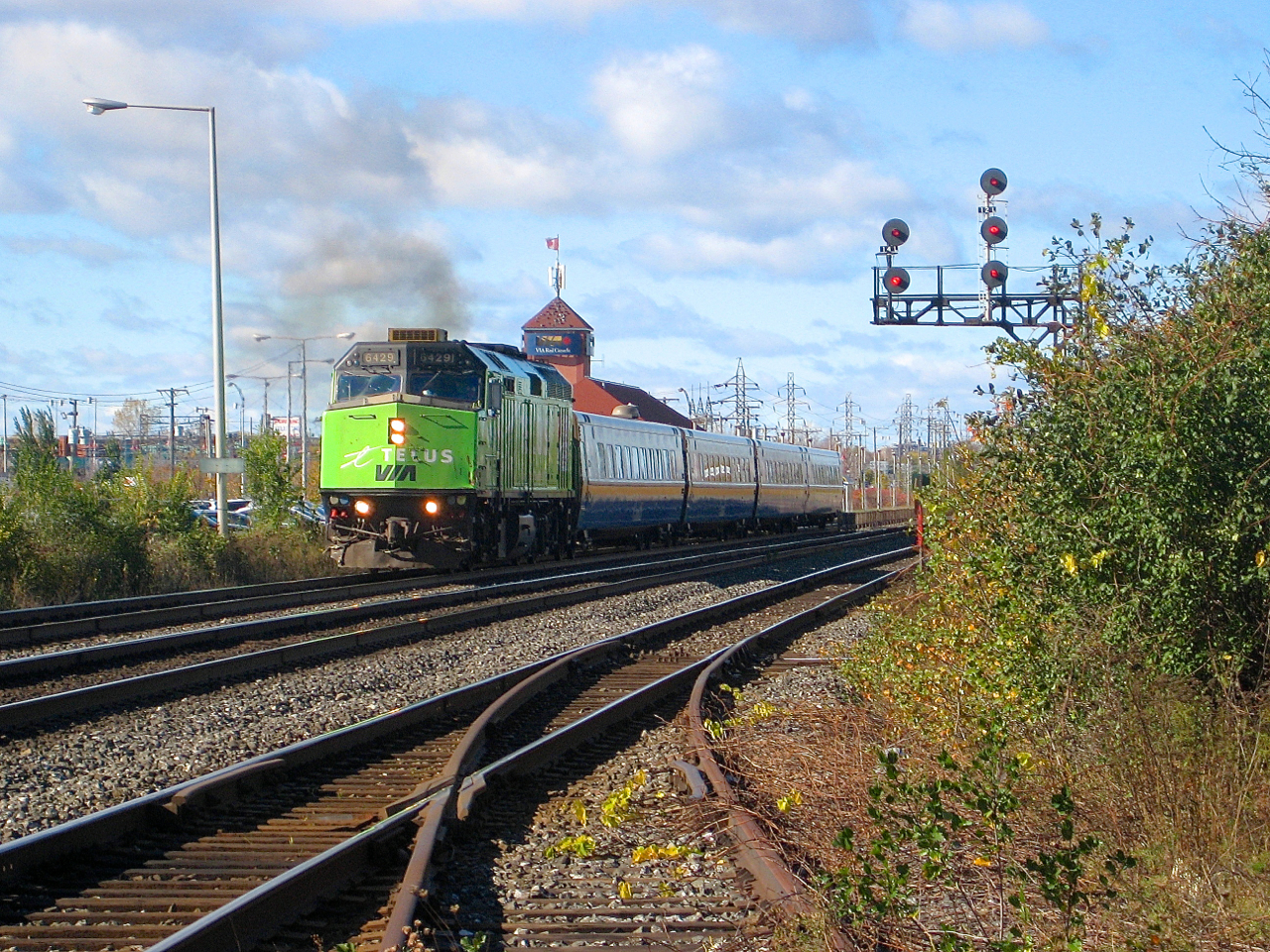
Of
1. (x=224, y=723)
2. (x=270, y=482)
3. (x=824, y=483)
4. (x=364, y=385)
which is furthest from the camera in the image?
(x=824, y=483)

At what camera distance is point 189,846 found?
6035 millimetres

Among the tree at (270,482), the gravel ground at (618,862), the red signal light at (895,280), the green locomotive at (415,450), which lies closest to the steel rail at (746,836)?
the gravel ground at (618,862)

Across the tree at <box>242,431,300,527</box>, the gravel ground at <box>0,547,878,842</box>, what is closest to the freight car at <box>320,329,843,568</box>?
the tree at <box>242,431,300,527</box>

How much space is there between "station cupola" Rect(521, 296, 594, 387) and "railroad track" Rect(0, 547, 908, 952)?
96839 millimetres

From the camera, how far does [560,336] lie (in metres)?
106

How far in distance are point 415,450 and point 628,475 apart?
34.8 feet

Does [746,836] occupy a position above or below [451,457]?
below

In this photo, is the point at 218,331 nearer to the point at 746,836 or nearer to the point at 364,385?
the point at 364,385

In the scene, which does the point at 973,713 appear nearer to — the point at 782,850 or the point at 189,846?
the point at 782,850

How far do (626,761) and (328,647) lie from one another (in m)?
5.29

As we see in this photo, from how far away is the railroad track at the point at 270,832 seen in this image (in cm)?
493

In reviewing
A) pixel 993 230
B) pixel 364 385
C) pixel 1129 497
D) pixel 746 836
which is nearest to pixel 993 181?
pixel 993 230

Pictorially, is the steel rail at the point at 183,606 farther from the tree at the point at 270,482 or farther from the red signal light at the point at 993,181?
the red signal light at the point at 993,181

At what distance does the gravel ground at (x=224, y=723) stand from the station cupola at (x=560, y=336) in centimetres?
9199
